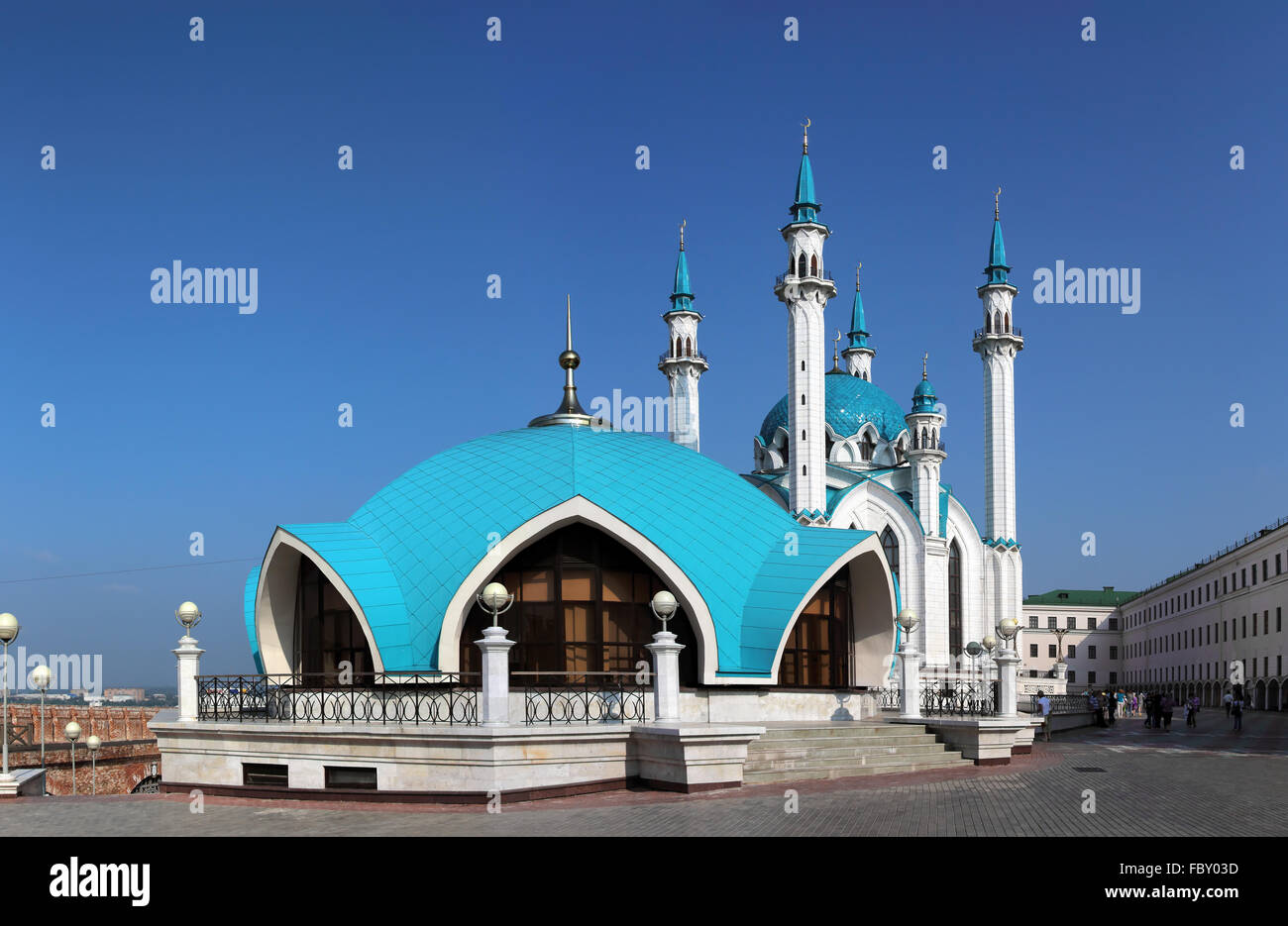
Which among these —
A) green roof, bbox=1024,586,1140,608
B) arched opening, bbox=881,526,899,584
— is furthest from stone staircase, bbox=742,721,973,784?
green roof, bbox=1024,586,1140,608

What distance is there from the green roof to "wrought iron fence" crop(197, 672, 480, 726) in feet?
301

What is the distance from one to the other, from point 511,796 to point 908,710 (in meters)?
9.64

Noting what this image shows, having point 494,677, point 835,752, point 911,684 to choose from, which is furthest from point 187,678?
point 911,684

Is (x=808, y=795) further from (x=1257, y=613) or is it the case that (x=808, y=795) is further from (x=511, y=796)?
(x=1257, y=613)

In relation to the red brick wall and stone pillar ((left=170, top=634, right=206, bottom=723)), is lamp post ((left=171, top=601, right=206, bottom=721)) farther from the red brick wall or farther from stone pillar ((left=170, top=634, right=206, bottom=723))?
the red brick wall

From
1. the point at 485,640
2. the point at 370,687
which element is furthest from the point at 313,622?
the point at 485,640

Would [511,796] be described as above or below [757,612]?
below

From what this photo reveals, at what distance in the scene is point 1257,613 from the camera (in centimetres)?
6194

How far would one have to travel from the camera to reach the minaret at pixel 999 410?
5588cm

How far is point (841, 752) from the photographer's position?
18.2m

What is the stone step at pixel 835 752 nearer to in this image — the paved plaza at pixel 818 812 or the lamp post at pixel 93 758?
the paved plaza at pixel 818 812

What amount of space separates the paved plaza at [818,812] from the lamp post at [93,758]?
A: 18.2 m

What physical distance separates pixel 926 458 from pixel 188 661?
4059 centimetres
